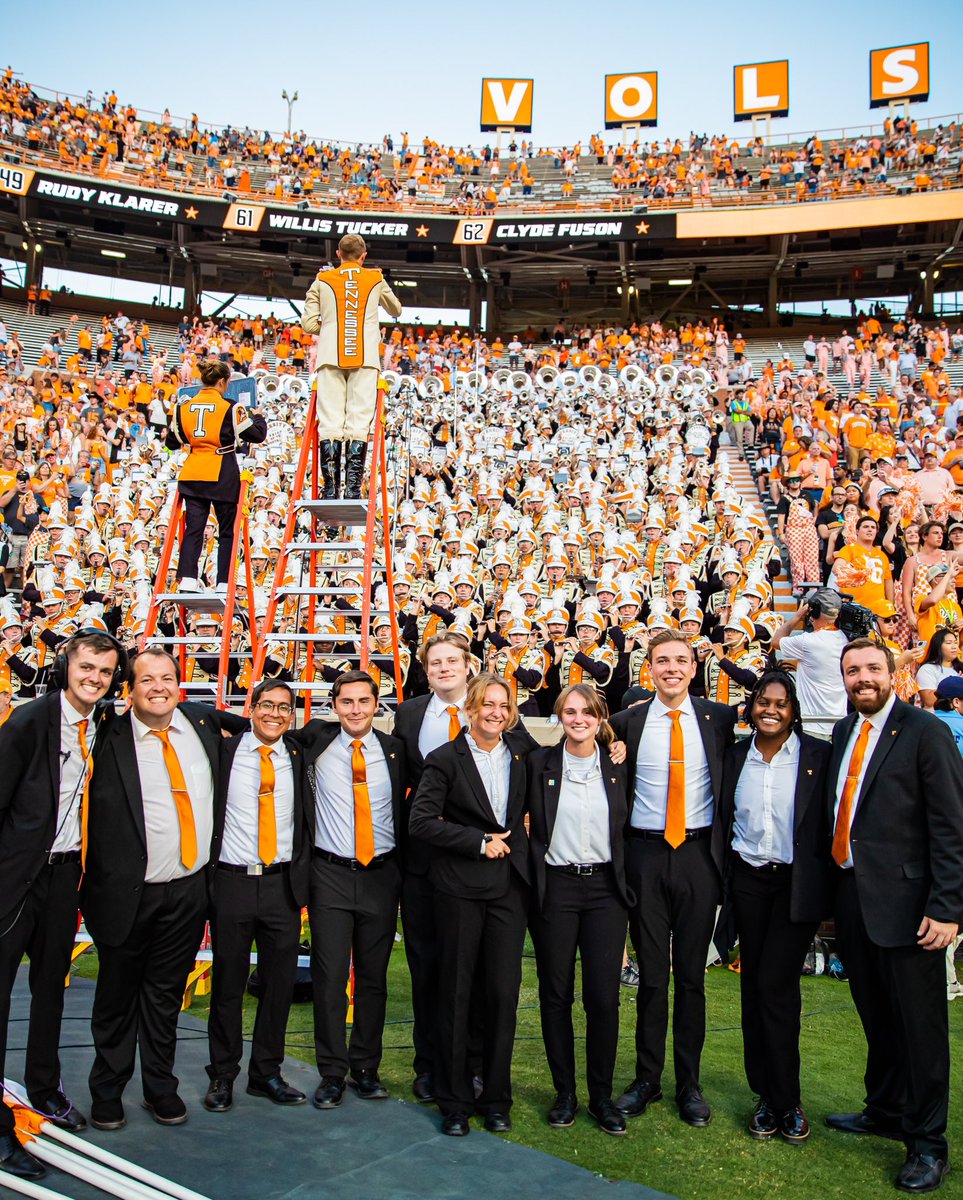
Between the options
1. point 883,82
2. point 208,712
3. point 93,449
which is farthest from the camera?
point 883,82

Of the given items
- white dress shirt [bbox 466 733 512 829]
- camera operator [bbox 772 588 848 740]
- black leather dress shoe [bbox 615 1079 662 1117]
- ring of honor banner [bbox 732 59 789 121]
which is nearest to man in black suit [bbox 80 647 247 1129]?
white dress shirt [bbox 466 733 512 829]

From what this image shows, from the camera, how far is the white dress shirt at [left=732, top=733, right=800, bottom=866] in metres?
4.39

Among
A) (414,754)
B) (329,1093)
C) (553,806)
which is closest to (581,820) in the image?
(553,806)

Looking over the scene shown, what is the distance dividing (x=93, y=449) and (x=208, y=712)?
46.8ft

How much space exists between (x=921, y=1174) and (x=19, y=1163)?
302 cm

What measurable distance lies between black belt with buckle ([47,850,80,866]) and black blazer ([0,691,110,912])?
3.1 inches

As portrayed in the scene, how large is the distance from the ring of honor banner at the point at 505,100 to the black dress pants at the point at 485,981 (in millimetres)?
38381

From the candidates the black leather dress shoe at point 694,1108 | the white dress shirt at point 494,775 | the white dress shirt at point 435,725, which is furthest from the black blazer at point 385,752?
the black leather dress shoe at point 694,1108

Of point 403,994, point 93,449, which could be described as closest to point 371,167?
point 93,449

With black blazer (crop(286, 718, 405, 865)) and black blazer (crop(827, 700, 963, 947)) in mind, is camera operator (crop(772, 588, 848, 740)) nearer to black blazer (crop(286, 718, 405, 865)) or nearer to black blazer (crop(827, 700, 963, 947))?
black blazer (crop(827, 700, 963, 947))

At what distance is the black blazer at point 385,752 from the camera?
476 cm

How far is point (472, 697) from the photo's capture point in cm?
448

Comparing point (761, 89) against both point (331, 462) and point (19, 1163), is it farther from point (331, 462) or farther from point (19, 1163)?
point (19, 1163)

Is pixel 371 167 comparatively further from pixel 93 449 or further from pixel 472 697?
pixel 472 697
